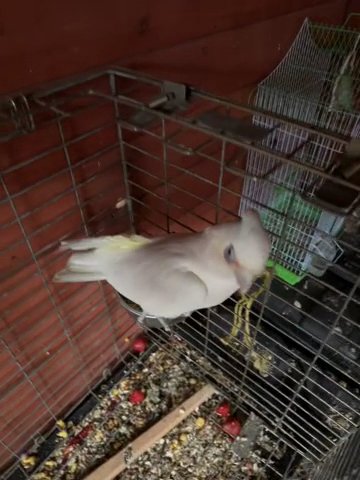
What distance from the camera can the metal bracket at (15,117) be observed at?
1.46 ft

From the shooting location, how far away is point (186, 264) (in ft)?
1.81

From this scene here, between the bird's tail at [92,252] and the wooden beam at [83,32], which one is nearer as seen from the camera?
the wooden beam at [83,32]

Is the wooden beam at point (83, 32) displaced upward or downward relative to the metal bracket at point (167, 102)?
upward

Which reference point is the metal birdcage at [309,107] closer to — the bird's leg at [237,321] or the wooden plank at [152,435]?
the bird's leg at [237,321]

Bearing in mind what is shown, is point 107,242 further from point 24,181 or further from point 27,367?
point 27,367

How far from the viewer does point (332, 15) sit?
1116 millimetres

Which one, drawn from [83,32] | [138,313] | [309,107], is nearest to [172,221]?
[138,313]

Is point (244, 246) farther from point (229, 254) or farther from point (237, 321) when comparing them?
point (237, 321)

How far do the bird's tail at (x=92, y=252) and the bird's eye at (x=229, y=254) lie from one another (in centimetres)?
15

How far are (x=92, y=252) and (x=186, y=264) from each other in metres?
0.18

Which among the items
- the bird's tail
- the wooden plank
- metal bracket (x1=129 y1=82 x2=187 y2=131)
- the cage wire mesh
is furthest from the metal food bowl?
metal bracket (x1=129 y1=82 x2=187 y2=131)

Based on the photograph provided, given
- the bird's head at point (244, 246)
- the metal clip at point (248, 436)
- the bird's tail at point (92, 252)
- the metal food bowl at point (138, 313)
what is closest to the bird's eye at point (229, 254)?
the bird's head at point (244, 246)

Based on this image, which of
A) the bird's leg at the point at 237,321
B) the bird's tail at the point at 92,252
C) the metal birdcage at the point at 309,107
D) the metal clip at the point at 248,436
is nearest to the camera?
the bird's tail at the point at 92,252

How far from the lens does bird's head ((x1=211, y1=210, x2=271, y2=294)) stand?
508mm
